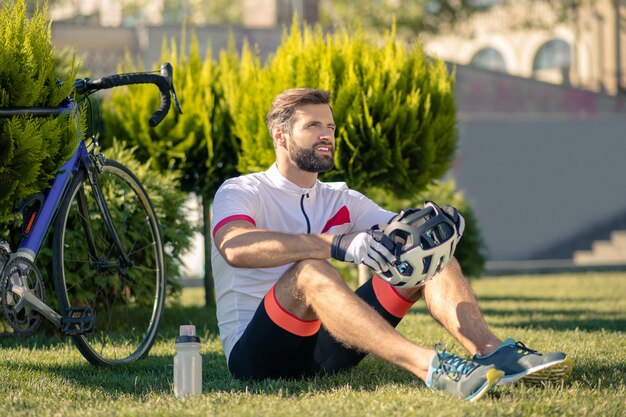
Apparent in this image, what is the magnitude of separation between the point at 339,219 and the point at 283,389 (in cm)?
90

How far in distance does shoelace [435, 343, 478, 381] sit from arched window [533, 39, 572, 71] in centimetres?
4149

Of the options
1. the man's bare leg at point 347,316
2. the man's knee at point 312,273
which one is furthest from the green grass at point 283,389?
the man's knee at point 312,273

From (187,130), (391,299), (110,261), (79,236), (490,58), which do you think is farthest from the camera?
(490,58)

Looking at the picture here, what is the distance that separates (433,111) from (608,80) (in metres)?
32.7

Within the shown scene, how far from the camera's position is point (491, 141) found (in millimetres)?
26297

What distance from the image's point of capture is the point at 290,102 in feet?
16.6

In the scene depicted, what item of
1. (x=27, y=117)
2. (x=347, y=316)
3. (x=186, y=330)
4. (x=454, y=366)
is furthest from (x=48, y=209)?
(x=454, y=366)

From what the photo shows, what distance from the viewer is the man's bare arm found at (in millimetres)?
4344

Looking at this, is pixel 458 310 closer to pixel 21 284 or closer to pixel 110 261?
pixel 21 284

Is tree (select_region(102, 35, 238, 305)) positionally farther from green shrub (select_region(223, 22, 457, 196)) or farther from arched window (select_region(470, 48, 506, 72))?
arched window (select_region(470, 48, 506, 72))

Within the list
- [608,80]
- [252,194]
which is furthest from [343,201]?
[608,80]

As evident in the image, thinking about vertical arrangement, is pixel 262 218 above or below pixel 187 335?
above

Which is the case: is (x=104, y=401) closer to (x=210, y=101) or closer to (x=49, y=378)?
(x=49, y=378)

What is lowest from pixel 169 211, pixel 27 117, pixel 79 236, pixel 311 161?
pixel 169 211
